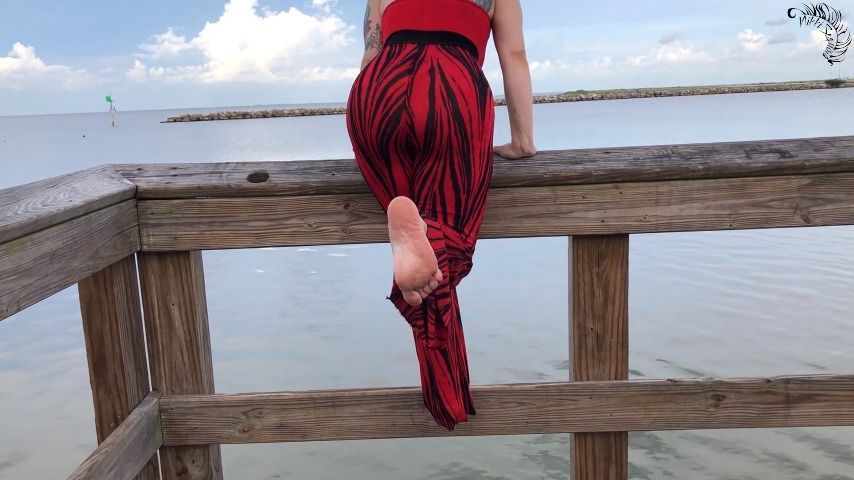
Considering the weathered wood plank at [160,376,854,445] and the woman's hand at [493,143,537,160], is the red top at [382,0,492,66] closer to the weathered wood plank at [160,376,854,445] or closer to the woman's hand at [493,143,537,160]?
the woman's hand at [493,143,537,160]

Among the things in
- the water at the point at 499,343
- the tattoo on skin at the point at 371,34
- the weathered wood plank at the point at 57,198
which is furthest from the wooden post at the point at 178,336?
the water at the point at 499,343

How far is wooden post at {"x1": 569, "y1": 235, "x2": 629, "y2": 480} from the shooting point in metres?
1.83

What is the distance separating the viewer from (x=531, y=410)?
6.20ft

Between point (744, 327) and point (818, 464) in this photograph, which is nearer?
point (818, 464)

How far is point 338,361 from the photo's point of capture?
536cm

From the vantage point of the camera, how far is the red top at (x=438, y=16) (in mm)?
1696

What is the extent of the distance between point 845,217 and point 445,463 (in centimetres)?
252

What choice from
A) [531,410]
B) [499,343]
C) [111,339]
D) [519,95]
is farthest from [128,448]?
[499,343]

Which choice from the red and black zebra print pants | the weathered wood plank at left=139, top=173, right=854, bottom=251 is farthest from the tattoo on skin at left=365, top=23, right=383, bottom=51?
the weathered wood plank at left=139, top=173, right=854, bottom=251

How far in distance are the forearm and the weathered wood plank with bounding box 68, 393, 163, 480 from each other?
1199 millimetres

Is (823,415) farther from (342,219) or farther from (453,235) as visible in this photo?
(342,219)

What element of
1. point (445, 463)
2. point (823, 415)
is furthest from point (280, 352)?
point (823, 415)

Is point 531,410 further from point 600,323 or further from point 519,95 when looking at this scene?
point 519,95

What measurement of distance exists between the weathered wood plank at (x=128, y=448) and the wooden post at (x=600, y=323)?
3.72 ft
